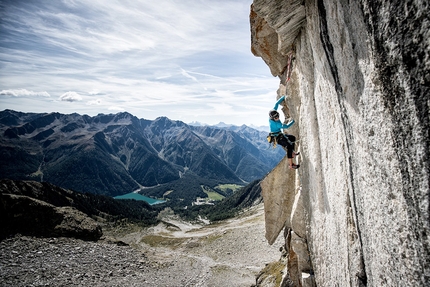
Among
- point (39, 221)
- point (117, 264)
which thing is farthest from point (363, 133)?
point (39, 221)

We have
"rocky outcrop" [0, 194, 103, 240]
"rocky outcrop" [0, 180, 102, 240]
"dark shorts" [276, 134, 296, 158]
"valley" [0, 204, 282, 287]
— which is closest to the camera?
"dark shorts" [276, 134, 296, 158]

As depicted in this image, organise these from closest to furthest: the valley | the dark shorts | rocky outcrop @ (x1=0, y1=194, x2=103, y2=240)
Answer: the dark shorts < the valley < rocky outcrop @ (x1=0, y1=194, x2=103, y2=240)

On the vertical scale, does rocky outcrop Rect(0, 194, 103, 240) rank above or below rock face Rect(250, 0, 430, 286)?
below

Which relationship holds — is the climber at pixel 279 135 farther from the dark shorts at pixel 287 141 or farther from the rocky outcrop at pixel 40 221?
the rocky outcrop at pixel 40 221

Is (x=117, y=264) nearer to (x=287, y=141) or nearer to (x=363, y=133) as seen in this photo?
(x=287, y=141)

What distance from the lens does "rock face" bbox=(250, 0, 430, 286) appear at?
3479 millimetres

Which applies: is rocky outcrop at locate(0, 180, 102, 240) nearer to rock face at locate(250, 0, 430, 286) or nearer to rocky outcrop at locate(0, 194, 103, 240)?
rocky outcrop at locate(0, 194, 103, 240)

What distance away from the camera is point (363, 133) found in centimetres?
498

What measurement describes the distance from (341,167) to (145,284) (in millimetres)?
27553


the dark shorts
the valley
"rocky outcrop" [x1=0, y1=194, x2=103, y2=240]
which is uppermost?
the dark shorts

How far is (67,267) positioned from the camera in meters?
26.2

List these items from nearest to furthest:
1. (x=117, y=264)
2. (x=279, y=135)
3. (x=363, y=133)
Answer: (x=363, y=133) → (x=279, y=135) → (x=117, y=264)

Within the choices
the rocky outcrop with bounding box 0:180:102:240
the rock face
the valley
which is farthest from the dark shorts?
the rocky outcrop with bounding box 0:180:102:240

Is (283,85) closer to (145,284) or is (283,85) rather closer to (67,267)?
(145,284)
